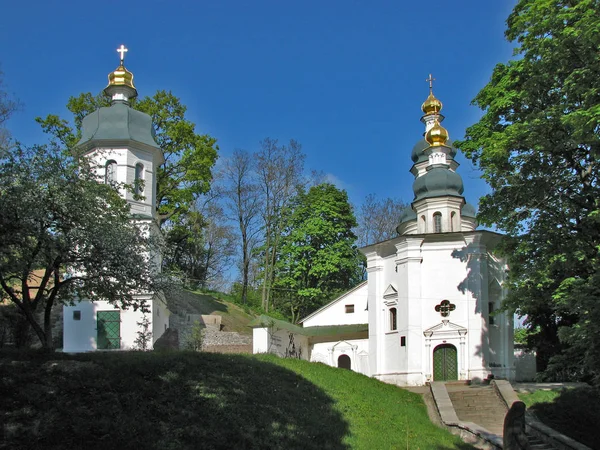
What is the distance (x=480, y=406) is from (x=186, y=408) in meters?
12.1

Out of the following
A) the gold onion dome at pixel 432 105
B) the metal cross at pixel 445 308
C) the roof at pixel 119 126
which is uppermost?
the gold onion dome at pixel 432 105

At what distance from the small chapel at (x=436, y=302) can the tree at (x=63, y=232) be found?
13835mm

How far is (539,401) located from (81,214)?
1561 centimetres

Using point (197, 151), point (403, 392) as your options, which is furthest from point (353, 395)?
point (197, 151)

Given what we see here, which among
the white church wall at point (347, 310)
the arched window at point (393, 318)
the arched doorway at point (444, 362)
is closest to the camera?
the arched doorway at point (444, 362)

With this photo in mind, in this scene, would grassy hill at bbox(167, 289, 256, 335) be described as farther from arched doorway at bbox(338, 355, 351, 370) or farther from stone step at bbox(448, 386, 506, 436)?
stone step at bbox(448, 386, 506, 436)

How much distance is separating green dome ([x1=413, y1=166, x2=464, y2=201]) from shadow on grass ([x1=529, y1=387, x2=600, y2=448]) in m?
11.3

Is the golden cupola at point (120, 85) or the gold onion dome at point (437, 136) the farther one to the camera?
the gold onion dome at point (437, 136)

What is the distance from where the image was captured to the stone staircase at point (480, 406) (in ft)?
67.5

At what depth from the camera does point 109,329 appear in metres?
23.3

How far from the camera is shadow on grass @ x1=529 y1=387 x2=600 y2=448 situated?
1902 centimetres

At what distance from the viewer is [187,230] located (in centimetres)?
3516

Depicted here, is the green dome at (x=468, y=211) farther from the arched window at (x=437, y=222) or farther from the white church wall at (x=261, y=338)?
the white church wall at (x=261, y=338)

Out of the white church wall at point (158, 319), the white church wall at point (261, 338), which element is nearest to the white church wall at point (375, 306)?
the white church wall at point (261, 338)
